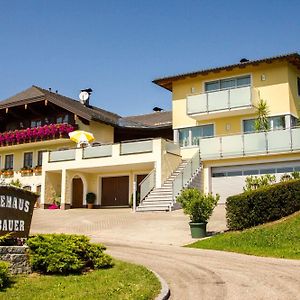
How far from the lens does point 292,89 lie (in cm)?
3231

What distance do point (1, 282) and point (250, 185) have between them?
19327 mm

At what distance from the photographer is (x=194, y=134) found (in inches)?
1369

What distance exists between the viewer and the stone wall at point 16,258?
10062 millimetres

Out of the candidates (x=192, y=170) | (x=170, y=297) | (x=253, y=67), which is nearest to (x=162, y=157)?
(x=192, y=170)

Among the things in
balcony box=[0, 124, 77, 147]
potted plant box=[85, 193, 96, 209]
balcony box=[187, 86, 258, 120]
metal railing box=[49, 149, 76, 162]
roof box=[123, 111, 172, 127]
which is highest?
roof box=[123, 111, 172, 127]

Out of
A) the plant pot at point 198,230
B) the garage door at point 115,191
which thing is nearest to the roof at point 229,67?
the garage door at point 115,191

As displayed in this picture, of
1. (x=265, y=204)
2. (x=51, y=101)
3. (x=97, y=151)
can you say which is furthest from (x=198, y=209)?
(x=51, y=101)

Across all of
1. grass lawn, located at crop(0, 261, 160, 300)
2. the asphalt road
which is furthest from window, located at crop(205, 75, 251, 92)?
grass lawn, located at crop(0, 261, 160, 300)

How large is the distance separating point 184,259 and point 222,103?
19.8m

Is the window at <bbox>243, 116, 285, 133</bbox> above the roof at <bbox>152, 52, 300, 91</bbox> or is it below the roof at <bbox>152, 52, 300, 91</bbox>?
below

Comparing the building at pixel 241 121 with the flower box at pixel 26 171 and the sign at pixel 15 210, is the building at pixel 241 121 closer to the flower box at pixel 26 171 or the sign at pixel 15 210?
the flower box at pixel 26 171

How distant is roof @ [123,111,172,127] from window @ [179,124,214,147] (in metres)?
4.16

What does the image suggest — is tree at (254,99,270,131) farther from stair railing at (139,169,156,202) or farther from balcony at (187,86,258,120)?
stair railing at (139,169,156,202)

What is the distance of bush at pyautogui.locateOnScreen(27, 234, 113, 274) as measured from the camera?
10477 mm
